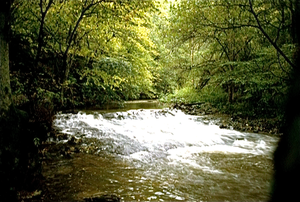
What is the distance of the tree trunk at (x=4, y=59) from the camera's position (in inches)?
98.9

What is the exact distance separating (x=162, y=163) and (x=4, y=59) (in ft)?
12.4

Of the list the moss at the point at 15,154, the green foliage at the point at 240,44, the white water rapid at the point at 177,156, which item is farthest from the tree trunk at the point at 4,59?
the green foliage at the point at 240,44

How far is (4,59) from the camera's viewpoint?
257cm

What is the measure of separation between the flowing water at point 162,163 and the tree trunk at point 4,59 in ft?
5.30

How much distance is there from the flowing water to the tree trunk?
5.30 feet

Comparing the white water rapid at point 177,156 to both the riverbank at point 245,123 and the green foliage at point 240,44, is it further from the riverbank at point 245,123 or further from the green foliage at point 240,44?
the green foliage at point 240,44

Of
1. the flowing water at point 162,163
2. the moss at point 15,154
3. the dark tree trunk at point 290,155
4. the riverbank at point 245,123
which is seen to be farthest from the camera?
the riverbank at point 245,123

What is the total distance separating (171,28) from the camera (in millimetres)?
8414

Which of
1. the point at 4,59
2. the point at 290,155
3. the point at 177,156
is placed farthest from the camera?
the point at 177,156

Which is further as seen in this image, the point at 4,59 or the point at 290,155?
the point at 4,59

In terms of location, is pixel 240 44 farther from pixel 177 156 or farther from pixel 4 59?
pixel 4 59

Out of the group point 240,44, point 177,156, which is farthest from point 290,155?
point 240,44

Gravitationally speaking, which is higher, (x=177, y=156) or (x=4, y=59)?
(x=4, y=59)

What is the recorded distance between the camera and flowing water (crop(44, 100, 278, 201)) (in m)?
3.44
